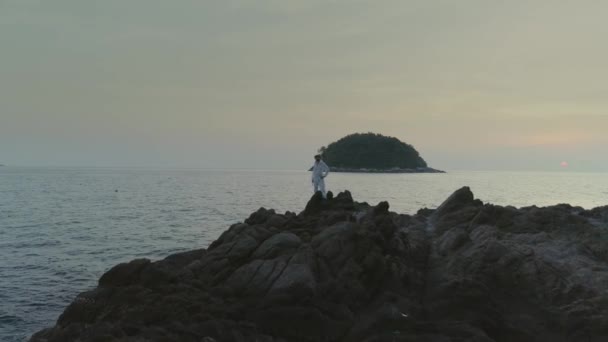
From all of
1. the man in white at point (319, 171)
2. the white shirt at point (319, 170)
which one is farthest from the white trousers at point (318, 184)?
the white shirt at point (319, 170)

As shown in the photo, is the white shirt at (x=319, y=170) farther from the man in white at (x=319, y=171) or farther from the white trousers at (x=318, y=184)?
the white trousers at (x=318, y=184)

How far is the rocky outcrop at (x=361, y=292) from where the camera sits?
1343 centimetres

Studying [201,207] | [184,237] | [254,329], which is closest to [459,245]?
[254,329]

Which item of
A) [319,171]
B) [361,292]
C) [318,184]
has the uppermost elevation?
[319,171]

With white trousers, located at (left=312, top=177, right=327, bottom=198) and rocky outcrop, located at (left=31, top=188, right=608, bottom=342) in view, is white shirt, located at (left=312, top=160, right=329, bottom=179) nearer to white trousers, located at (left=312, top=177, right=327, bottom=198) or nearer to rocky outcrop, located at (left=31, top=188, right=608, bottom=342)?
white trousers, located at (left=312, top=177, right=327, bottom=198)

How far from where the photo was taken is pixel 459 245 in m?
19.0

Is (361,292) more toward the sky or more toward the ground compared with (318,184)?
more toward the ground

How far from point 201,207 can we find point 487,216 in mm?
46381

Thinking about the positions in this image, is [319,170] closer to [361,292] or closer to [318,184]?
[318,184]

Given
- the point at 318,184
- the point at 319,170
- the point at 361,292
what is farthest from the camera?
the point at 318,184

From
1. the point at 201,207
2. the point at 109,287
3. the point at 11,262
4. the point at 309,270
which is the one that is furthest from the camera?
the point at 201,207

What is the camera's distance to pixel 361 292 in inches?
603

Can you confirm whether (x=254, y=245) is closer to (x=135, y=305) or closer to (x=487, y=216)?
(x=135, y=305)

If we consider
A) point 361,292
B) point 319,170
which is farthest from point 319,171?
point 361,292
